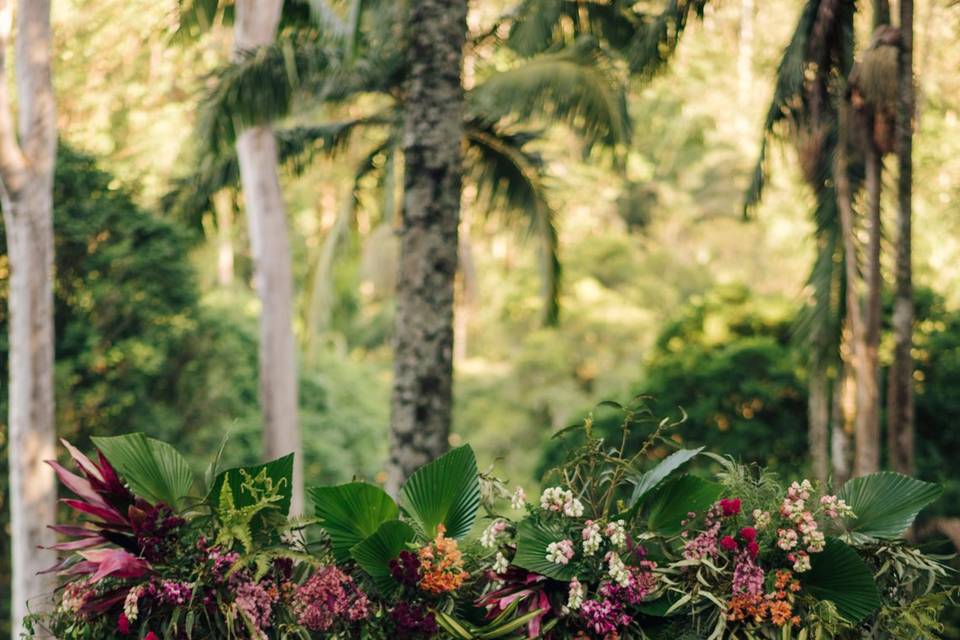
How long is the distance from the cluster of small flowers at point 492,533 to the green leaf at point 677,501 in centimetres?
33

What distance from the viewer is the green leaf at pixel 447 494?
8.23 feet

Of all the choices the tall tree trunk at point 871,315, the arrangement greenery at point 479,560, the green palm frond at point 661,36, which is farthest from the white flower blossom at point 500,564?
the green palm frond at point 661,36

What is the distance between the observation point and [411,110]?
22.9 feet

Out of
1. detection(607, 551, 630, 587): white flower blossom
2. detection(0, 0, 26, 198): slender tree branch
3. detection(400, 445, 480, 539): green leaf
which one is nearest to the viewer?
detection(607, 551, 630, 587): white flower blossom

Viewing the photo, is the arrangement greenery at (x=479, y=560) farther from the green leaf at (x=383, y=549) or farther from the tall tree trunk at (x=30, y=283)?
the tall tree trunk at (x=30, y=283)

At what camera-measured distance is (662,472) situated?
95.0 inches

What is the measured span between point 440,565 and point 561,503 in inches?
11.9

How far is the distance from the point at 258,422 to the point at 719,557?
14922 mm

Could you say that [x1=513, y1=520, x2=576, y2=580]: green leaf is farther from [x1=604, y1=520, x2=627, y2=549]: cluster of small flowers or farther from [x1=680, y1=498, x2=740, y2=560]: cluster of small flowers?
[x1=680, y1=498, x2=740, y2=560]: cluster of small flowers

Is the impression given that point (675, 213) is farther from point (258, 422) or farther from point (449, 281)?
point (449, 281)

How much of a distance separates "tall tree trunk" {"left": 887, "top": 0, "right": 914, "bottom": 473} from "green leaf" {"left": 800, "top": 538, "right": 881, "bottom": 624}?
22.8ft

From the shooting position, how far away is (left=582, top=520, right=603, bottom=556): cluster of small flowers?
7.61ft

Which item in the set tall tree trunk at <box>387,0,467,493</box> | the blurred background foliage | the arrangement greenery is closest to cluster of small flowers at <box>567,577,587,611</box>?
the arrangement greenery

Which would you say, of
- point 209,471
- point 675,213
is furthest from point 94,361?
point 675,213
